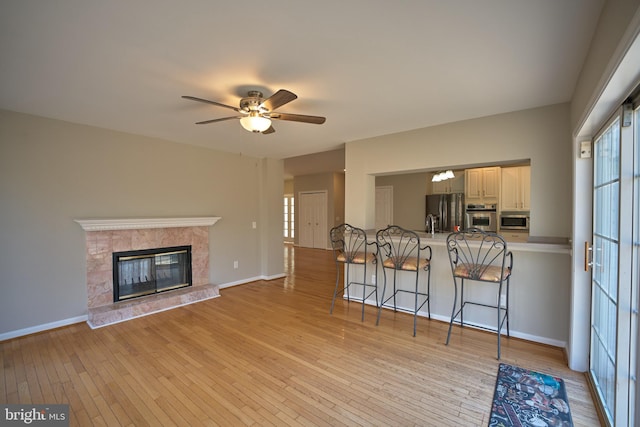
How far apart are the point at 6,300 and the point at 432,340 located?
15.0ft

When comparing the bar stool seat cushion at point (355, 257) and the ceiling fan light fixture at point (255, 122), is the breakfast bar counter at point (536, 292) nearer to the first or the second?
the bar stool seat cushion at point (355, 257)

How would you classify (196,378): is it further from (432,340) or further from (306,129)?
(306,129)

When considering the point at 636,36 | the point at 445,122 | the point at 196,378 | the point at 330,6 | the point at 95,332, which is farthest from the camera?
the point at 445,122

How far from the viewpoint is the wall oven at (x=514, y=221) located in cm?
532

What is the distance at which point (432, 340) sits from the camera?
9.62 feet

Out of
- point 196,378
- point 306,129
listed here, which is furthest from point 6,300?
point 306,129

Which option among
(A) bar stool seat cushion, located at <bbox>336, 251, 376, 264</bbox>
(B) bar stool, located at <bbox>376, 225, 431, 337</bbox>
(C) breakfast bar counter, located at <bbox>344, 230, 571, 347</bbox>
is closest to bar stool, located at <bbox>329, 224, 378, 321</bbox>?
(A) bar stool seat cushion, located at <bbox>336, 251, 376, 264</bbox>

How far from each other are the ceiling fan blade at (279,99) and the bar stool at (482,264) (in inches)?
83.5

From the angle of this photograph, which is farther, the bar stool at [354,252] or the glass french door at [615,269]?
the bar stool at [354,252]

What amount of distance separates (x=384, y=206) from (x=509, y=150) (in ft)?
14.9

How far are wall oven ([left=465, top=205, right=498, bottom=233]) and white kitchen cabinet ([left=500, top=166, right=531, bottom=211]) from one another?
23 cm

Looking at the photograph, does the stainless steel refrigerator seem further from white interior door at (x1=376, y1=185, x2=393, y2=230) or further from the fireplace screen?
the fireplace screen

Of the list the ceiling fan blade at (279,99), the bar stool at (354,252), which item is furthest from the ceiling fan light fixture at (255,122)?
the bar stool at (354,252)

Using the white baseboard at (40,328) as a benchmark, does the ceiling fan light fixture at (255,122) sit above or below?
above
